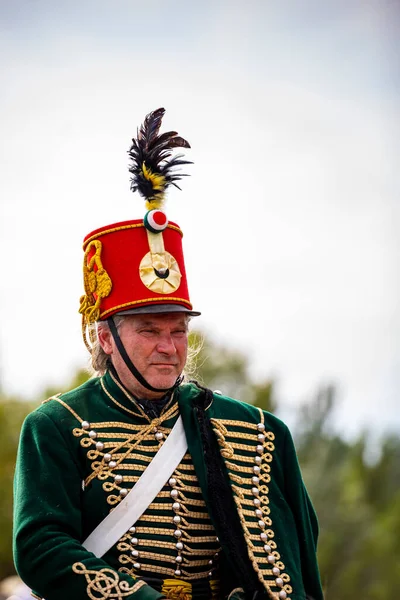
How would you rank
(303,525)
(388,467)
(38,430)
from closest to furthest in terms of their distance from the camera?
1. (38,430)
2. (303,525)
3. (388,467)

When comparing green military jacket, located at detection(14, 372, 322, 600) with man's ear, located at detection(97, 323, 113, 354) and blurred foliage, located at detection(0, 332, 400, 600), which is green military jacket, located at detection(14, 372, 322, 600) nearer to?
man's ear, located at detection(97, 323, 113, 354)

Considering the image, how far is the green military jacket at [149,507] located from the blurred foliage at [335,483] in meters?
13.0

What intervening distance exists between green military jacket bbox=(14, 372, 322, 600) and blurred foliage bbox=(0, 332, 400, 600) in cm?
1298

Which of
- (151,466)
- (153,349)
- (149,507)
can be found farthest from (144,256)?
(149,507)

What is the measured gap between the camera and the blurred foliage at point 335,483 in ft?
71.9

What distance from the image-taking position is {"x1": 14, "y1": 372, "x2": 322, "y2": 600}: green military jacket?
4.85 meters

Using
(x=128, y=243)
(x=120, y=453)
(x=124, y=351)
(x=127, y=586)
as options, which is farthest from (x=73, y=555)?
(x=128, y=243)

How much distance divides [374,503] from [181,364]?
94.4 feet

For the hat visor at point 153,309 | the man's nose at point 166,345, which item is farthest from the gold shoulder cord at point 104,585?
the hat visor at point 153,309

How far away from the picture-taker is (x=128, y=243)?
545 cm

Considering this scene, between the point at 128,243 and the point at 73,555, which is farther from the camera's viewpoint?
the point at 128,243

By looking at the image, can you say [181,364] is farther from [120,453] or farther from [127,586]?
[127,586]

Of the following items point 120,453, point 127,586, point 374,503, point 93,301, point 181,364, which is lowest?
point 374,503

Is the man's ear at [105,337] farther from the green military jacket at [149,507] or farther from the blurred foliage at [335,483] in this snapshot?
the blurred foliage at [335,483]
